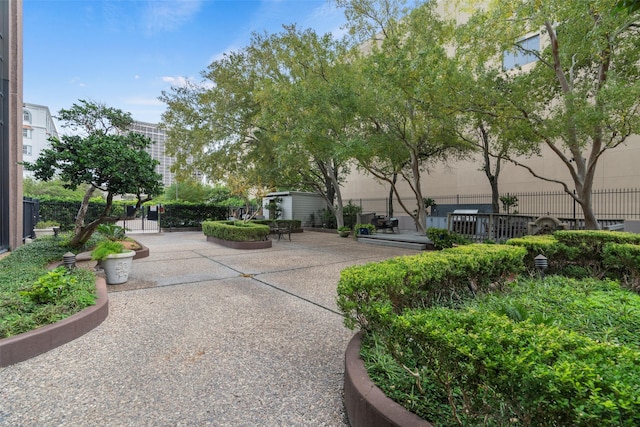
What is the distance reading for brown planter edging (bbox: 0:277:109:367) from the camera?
2686 mm

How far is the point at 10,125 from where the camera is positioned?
7602 millimetres

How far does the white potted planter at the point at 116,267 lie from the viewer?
17.9 ft

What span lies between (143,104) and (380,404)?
20.2 metres

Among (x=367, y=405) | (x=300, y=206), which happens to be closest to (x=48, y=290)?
(x=367, y=405)

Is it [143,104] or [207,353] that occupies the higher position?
[143,104]

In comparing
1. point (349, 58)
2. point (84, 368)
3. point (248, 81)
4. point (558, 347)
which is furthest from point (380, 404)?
point (248, 81)

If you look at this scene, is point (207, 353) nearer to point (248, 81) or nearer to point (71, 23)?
point (71, 23)

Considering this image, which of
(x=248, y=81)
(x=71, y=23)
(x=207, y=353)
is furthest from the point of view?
(x=248, y=81)

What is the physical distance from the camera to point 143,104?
57.3ft

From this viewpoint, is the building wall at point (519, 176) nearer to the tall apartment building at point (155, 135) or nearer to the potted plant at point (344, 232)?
the potted plant at point (344, 232)

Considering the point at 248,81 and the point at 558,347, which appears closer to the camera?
the point at 558,347

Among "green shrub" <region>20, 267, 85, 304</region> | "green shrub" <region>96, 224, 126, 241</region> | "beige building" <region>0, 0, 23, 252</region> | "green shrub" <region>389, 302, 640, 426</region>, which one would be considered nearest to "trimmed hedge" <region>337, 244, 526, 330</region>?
"green shrub" <region>389, 302, 640, 426</region>

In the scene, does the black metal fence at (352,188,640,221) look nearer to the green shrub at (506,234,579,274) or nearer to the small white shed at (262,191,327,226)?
the green shrub at (506,234,579,274)

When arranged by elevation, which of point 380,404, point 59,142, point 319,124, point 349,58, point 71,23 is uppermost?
point 349,58
